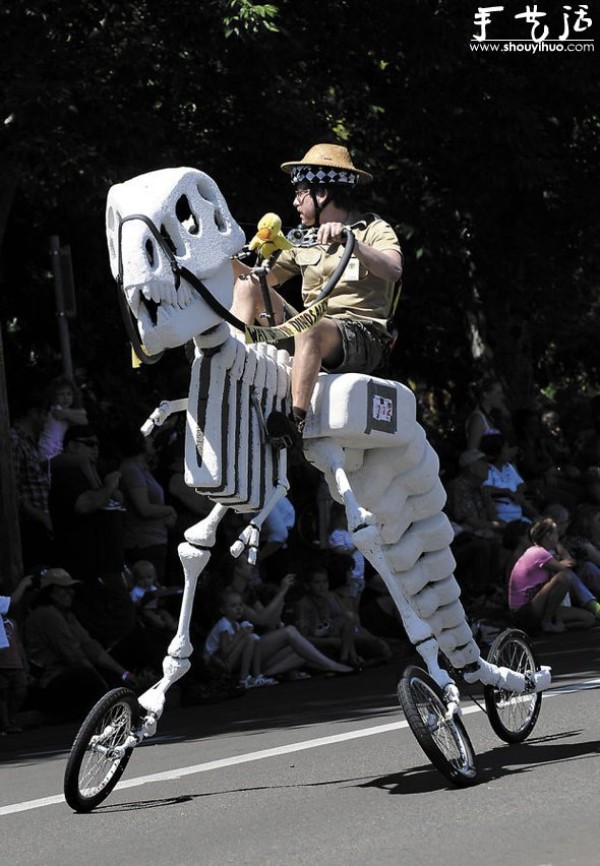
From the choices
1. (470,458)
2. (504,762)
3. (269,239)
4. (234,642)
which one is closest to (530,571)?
(470,458)

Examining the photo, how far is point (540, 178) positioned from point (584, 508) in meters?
3.62

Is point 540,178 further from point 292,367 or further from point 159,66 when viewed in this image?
point 292,367

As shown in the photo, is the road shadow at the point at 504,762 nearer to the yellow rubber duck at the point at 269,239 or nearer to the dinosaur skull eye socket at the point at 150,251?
the yellow rubber duck at the point at 269,239

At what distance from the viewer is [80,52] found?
14.1 metres

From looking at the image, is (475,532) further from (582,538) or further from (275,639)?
(275,639)

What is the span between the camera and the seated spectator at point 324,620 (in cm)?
1432

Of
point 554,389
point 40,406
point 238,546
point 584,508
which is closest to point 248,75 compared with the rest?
point 40,406

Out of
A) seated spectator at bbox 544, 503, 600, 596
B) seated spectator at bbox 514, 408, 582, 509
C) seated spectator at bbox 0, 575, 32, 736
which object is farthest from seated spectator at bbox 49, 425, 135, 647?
seated spectator at bbox 514, 408, 582, 509

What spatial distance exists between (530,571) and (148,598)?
417cm

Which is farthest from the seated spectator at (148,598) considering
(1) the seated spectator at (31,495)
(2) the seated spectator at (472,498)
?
(2) the seated spectator at (472,498)

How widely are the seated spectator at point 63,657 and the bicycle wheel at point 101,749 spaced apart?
4298 millimetres

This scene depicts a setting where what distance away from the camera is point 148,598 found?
1356cm

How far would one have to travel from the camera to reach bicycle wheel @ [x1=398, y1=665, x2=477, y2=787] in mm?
7555
